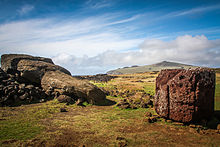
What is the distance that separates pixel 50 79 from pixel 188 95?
15.1 meters

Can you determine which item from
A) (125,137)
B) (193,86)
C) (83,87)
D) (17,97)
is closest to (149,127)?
(125,137)

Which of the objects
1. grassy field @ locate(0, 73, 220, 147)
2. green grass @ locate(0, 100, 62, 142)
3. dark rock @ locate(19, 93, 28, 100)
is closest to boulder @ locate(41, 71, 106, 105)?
dark rock @ locate(19, 93, 28, 100)

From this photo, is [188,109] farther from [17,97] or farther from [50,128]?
[17,97]

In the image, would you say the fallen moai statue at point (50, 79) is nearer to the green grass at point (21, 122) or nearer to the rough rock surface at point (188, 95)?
the green grass at point (21, 122)

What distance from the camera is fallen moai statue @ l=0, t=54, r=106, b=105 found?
15547 mm

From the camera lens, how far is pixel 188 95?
929 centimetres

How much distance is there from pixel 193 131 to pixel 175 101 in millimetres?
2057

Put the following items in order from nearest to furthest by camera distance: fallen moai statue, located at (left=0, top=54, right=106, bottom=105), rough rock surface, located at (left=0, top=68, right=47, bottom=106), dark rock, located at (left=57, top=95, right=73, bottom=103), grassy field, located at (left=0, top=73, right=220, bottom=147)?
grassy field, located at (left=0, top=73, right=220, bottom=147) < rough rock surface, located at (left=0, top=68, right=47, bottom=106) < dark rock, located at (left=57, top=95, right=73, bottom=103) < fallen moai statue, located at (left=0, top=54, right=106, bottom=105)

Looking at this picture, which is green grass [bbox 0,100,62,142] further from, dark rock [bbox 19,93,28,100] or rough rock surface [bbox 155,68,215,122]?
rough rock surface [bbox 155,68,215,122]

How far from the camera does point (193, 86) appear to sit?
30.1 ft

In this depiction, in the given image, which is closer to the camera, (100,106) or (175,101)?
(175,101)

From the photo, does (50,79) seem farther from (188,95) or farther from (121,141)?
(188,95)

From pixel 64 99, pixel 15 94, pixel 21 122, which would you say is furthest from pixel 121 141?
pixel 15 94

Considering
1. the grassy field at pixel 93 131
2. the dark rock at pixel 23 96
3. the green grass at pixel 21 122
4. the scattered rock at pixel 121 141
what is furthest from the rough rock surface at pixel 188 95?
the dark rock at pixel 23 96
